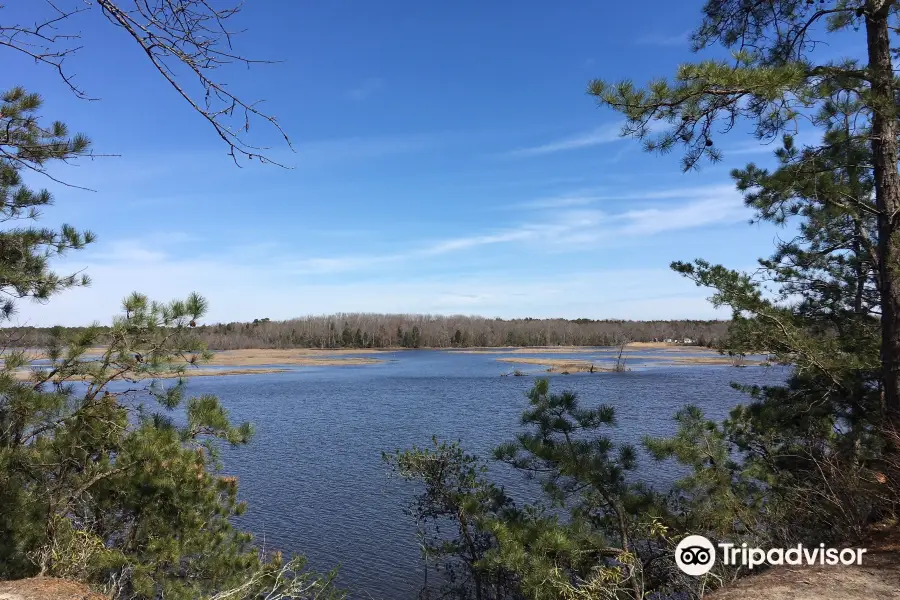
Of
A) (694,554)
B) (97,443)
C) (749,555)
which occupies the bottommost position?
(694,554)

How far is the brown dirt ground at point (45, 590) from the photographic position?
4.50 meters

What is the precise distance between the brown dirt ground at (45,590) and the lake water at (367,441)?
5.78 metres

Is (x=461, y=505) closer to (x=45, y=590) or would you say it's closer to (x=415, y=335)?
(x=45, y=590)

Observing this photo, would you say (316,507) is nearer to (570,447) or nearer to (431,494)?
(431,494)

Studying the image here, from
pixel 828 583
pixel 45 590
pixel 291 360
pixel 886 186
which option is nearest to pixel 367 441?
pixel 45 590

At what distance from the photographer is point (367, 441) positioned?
2038 cm

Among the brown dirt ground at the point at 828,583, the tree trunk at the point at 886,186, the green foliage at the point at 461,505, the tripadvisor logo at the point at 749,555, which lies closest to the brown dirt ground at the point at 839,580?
the brown dirt ground at the point at 828,583

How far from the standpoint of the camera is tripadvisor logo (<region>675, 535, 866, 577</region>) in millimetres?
4680

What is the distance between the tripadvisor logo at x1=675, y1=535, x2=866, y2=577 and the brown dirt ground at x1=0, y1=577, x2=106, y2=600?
18.1 ft

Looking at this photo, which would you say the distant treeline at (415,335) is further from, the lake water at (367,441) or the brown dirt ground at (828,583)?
the brown dirt ground at (828,583)

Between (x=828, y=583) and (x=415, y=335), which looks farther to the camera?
(x=415, y=335)

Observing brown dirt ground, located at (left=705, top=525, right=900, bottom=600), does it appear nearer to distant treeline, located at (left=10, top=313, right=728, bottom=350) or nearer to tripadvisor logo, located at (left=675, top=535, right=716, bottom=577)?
tripadvisor logo, located at (left=675, top=535, right=716, bottom=577)

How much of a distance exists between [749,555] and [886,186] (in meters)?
3.93

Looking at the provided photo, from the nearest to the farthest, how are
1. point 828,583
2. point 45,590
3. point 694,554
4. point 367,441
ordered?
point 828,583
point 45,590
point 694,554
point 367,441
